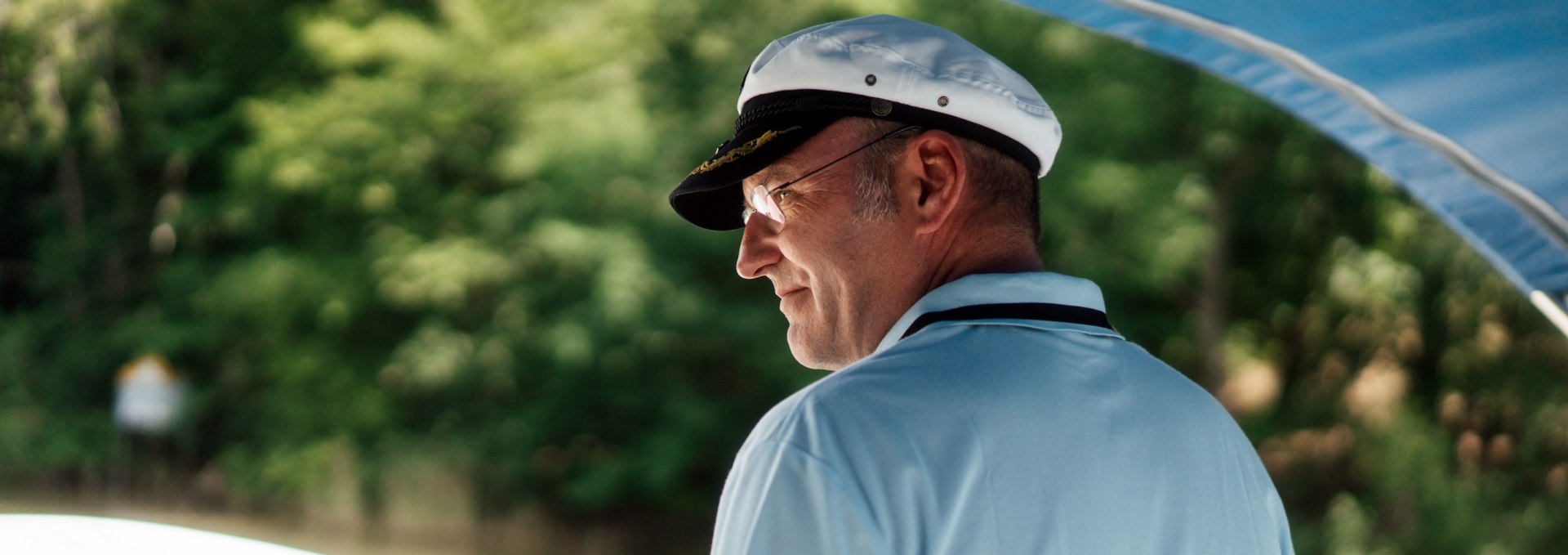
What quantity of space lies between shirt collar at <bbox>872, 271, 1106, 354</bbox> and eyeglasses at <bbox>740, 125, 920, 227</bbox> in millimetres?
98

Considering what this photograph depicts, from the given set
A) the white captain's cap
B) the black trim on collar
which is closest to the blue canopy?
the white captain's cap

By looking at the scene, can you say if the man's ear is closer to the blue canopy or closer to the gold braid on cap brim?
the gold braid on cap brim

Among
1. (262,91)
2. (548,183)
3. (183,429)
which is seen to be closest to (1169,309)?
(548,183)

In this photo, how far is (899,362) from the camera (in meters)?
0.69

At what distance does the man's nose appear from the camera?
90 cm

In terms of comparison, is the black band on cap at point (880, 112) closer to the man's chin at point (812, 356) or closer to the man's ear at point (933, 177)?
the man's ear at point (933, 177)

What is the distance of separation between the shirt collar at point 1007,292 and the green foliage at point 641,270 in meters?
4.75

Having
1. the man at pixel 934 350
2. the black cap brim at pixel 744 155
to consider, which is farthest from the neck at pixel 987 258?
the black cap brim at pixel 744 155

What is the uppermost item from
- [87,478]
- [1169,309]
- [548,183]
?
[548,183]

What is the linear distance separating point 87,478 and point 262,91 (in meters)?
2.36

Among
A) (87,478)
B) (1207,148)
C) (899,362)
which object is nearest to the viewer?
(899,362)

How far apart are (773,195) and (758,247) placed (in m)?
0.05

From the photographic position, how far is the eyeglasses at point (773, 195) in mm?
810

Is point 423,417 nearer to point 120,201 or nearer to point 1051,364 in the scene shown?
point 120,201
